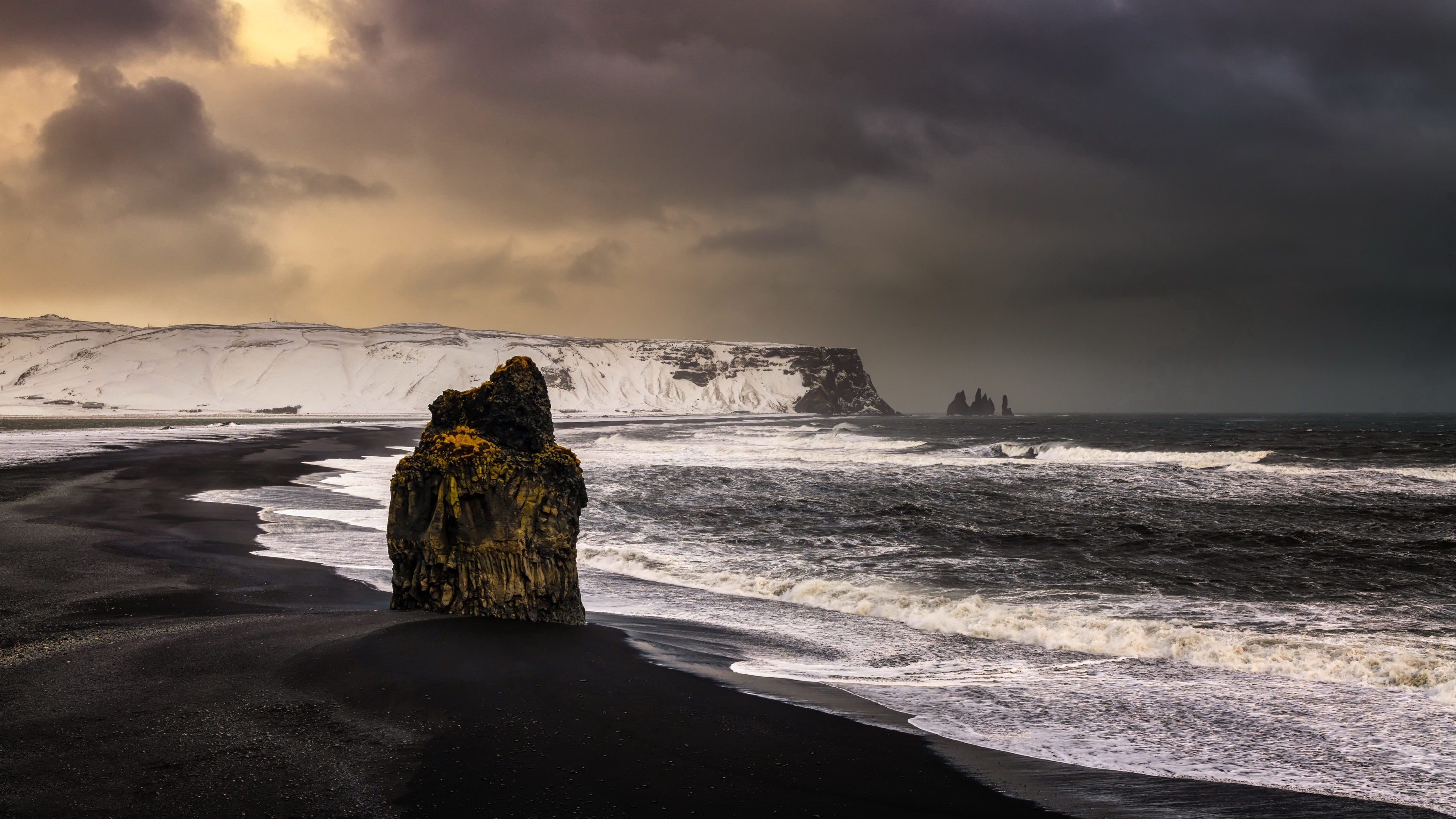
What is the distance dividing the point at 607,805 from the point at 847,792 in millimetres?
1526

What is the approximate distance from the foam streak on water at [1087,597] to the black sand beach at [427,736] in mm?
1021

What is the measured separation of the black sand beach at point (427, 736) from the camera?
434cm

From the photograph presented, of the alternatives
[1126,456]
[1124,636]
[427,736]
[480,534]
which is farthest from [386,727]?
[1126,456]

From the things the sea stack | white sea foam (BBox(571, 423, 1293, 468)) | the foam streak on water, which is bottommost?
the foam streak on water

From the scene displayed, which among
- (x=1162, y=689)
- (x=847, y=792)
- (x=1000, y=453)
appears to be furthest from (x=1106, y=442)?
(x=847, y=792)

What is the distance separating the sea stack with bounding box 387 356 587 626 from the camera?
841cm

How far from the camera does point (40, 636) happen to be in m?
6.99

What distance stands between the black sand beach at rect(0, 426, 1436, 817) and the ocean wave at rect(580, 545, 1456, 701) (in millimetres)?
3692

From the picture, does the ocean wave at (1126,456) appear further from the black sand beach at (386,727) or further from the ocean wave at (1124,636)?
the black sand beach at (386,727)

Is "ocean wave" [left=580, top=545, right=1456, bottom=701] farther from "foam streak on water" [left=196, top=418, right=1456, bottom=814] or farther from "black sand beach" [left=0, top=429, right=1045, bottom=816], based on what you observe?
"black sand beach" [left=0, top=429, right=1045, bottom=816]

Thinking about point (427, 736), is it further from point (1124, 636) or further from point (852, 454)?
point (852, 454)

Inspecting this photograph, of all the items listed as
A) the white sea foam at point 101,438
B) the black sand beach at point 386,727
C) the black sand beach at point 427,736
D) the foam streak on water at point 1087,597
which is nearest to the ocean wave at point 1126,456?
the foam streak on water at point 1087,597

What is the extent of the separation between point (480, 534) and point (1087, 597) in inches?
346

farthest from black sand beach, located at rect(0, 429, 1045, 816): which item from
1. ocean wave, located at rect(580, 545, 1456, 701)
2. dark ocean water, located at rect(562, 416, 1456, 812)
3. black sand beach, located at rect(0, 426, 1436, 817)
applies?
ocean wave, located at rect(580, 545, 1456, 701)
